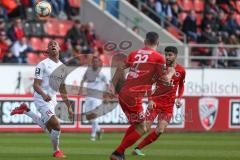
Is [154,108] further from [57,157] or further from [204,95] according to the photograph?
[204,95]

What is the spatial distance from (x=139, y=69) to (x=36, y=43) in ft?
48.5

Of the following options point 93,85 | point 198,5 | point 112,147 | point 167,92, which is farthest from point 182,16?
point 167,92

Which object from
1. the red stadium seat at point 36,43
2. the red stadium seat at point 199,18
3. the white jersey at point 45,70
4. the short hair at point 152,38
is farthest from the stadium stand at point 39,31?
the short hair at point 152,38

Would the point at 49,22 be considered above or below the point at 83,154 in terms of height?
above

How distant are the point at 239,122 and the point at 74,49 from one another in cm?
631

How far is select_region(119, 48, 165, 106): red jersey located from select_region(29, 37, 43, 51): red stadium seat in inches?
565

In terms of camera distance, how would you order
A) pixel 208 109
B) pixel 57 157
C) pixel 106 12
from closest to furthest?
pixel 57 157, pixel 208 109, pixel 106 12

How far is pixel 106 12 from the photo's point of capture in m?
32.9

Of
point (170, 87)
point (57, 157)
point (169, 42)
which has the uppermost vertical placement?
point (169, 42)

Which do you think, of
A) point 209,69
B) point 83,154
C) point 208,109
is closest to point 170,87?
point 83,154

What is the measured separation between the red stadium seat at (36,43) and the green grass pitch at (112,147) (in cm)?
533

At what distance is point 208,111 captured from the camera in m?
27.7

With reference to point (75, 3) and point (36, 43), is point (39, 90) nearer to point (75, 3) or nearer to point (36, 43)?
point (36, 43)

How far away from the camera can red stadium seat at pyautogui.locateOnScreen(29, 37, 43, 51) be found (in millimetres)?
29884
